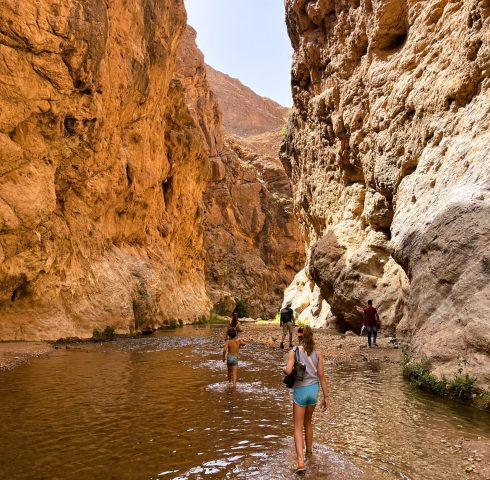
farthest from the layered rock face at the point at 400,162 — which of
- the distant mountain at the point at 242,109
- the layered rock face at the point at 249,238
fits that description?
the distant mountain at the point at 242,109

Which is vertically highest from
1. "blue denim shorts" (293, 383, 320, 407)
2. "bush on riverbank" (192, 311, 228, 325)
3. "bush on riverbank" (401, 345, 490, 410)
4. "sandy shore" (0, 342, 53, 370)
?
"blue denim shorts" (293, 383, 320, 407)

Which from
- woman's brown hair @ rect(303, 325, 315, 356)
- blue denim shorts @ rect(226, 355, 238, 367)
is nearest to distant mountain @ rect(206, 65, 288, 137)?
blue denim shorts @ rect(226, 355, 238, 367)

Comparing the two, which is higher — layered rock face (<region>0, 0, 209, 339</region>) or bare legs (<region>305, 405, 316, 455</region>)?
layered rock face (<region>0, 0, 209, 339</region>)

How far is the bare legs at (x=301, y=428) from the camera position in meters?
5.09

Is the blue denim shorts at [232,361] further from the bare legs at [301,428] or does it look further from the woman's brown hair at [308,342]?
the woman's brown hair at [308,342]

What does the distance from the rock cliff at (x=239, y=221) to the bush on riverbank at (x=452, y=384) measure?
53.4 metres

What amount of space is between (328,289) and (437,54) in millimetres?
12782

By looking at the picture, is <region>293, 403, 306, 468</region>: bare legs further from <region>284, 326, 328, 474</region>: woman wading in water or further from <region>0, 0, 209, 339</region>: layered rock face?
<region>0, 0, 209, 339</region>: layered rock face

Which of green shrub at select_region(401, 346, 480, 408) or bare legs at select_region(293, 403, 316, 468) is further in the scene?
green shrub at select_region(401, 346, 480, 408)

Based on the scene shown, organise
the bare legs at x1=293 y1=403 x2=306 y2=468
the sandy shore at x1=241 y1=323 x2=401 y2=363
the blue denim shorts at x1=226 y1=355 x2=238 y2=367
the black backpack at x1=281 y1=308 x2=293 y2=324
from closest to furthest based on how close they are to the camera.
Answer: the bare legs at x1=293 y1=403 x2=306 y2=468 < the blue denim shorts at x1=226 y1=355 x2=238 y2=367 < the sandy shore at x1=241 y1=323 x2=401 y2=363 < the black backpack at x1=281 y1=308 x2=293 y2=324

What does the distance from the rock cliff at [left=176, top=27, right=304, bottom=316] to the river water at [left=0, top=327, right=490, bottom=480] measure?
52435mm

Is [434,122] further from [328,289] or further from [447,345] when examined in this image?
[328,289]

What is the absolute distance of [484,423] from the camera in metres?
6.75

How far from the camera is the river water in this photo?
5.22 meters
